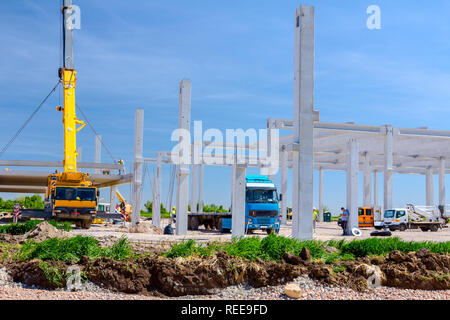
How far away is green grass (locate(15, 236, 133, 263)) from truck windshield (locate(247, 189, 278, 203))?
13.5m

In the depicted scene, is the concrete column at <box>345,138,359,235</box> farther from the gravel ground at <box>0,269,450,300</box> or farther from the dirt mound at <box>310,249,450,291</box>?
the gravel ground at <box>0,269,450,300</box>

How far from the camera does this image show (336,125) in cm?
3173

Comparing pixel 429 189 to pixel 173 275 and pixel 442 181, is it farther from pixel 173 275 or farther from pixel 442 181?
pixel 173 275

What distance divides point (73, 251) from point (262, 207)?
14207 mm

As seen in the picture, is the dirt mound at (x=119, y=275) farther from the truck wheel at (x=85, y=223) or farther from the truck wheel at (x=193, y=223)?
the truck wheel at (x=193, y=223)

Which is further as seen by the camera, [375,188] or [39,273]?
[375,188]

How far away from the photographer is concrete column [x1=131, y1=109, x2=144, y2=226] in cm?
2944

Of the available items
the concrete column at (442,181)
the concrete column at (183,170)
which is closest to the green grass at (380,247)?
the concrete column at (183,170)

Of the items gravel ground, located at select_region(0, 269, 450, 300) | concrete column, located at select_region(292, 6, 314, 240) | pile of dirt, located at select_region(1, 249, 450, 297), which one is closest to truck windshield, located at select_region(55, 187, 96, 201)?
concrete column, located at select_region(292, 6, 314, 240)

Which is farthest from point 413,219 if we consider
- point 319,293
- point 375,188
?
point 319,293

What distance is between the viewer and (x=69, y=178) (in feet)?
88.2
